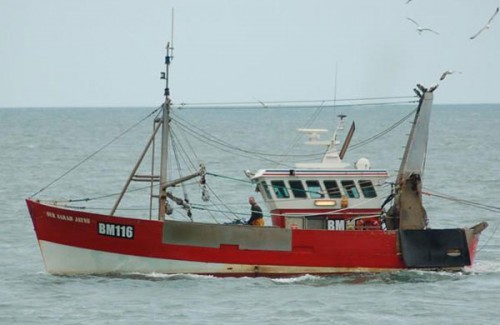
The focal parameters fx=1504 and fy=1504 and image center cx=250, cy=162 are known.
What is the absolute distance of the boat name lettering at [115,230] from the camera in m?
39.4

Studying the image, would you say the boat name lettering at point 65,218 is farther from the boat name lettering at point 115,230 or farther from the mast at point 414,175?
the mast at point 414,175

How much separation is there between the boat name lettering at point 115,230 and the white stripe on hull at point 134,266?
0.61 m

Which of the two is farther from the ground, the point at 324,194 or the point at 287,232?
the point at 324,194

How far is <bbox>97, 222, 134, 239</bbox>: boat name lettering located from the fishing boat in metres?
0.03

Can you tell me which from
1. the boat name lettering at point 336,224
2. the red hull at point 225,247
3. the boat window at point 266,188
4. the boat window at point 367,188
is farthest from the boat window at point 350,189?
the boat window at point 266,188

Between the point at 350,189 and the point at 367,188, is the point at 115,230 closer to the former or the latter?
the point at 350,189

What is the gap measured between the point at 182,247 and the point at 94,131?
439 ft

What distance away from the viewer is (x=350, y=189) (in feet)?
134

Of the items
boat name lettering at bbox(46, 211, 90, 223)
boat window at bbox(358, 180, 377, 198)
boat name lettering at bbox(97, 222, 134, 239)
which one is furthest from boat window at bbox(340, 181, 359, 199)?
boat name lettering at bbox(46, 211, 90, 223)

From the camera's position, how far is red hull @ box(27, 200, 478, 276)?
130ft

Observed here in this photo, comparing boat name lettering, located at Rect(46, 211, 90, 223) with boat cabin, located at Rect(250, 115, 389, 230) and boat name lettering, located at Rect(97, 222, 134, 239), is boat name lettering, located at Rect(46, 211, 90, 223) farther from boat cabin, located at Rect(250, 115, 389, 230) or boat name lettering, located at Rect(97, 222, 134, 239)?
boat cabin, located at Rect(250, 115, 389, 230)

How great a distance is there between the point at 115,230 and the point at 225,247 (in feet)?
9.60

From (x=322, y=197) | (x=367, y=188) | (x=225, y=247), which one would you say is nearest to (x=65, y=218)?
(x=225, y=247)

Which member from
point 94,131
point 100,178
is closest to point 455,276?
point 100,178
